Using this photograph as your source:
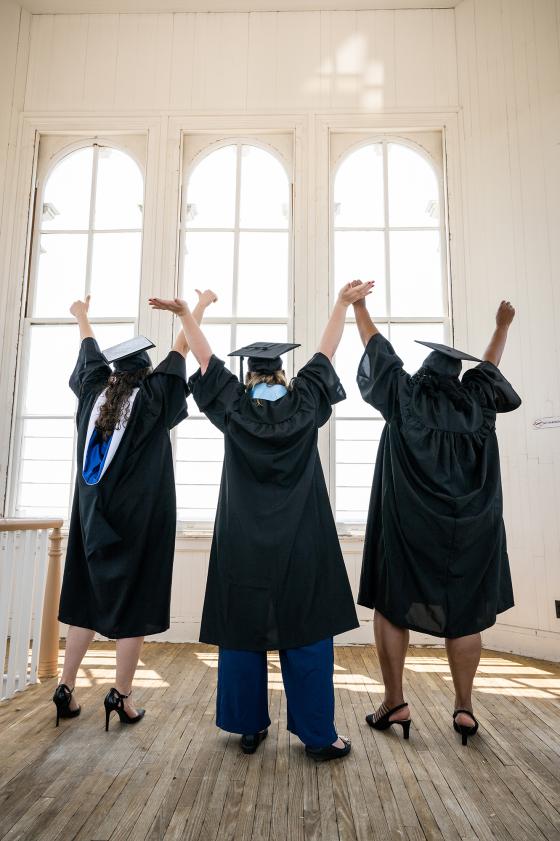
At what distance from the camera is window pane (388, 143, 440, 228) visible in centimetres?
404

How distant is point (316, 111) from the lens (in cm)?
405

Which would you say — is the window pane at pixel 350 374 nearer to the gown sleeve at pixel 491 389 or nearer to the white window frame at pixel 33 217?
the white window frame at pixel 33 217

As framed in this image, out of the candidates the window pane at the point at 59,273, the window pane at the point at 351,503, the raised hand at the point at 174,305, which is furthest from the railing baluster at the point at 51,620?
the window pane at the point at 59,273

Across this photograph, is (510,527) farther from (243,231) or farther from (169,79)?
(169,79)

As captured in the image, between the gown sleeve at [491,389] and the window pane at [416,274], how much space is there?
197cm

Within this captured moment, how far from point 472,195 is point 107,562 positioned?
139 inches

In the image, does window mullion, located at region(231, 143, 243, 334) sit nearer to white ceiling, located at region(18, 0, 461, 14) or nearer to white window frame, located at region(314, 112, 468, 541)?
white window frame, located at region(314, 112, 468, 541)

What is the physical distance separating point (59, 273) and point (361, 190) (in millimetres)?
2406

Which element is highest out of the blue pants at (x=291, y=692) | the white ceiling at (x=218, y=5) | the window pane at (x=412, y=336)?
the white ceiling at (x=218, y=5)

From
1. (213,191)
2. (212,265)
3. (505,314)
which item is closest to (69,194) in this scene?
(213,191)

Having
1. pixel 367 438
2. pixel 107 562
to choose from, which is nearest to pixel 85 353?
pixel 107 562

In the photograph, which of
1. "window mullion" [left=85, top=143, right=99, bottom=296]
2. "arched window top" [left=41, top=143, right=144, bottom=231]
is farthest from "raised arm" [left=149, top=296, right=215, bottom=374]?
"arched window top" [left=41, top=143, right=144, bottom=231]

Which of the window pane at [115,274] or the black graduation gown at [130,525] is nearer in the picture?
the black graduation gown at [130,525]

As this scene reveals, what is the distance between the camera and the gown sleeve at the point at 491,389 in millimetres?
2012
